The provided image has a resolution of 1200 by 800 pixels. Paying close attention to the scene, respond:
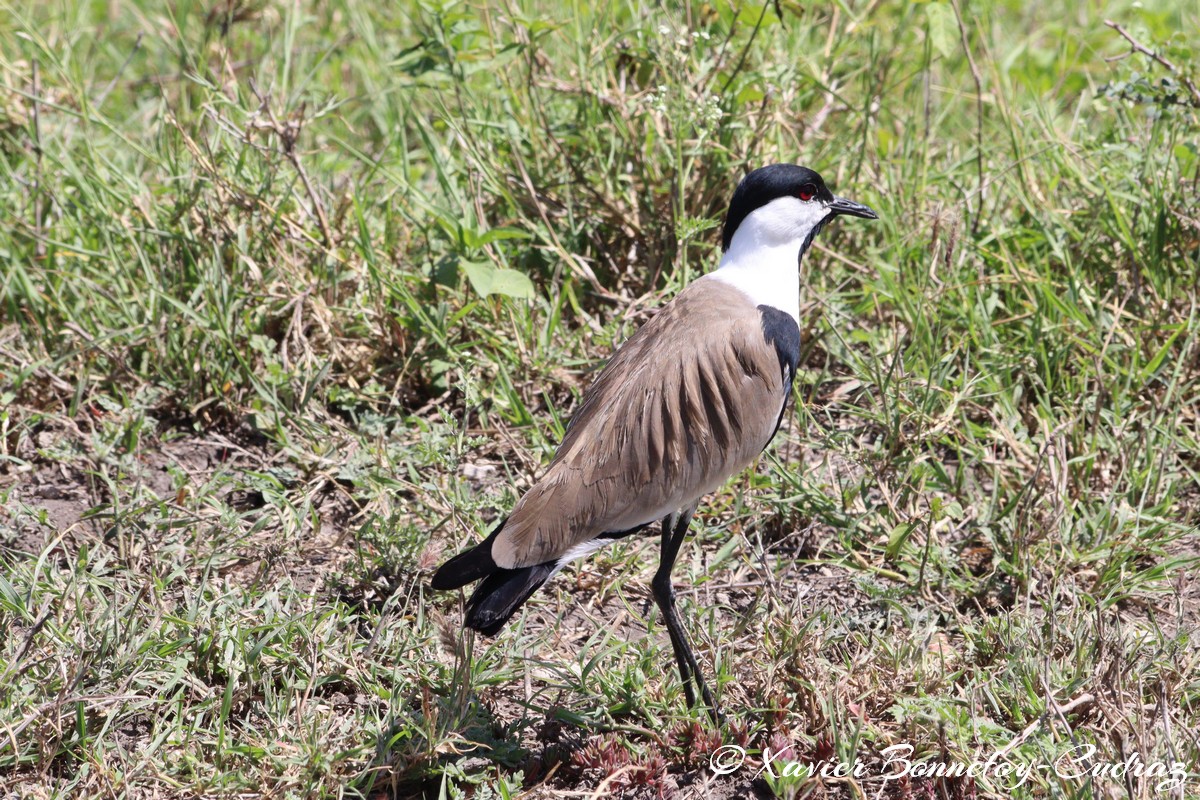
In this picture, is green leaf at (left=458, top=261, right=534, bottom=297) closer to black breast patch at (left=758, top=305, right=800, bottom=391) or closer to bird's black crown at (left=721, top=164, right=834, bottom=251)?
bird's black crown at (left=721, top=164, right=834, bottom=251)

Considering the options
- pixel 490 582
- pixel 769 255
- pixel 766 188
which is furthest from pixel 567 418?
pixel 490 582

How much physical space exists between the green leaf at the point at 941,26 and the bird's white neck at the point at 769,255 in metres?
0.99

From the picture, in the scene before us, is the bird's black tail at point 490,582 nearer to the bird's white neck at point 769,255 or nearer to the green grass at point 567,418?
the green grass at point 567,418

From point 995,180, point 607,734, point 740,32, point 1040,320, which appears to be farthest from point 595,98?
point 607,734

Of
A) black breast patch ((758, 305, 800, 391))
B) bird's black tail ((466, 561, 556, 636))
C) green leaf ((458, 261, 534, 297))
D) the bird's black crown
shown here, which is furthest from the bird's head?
bird's black tail ((466, 561, 556, 636))

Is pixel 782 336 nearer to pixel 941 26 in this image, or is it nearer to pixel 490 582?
pixel 490 582

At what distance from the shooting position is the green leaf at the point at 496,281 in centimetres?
408

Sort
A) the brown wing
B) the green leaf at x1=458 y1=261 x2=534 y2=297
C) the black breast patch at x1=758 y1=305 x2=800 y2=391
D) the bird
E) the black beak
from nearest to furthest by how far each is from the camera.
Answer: the bird
the brown wing
the black breast patch at x1=758 y1=305 x2=800 y2=391
the black beak
the green leaf at x1=458 y1=261 x2=534 y2=297

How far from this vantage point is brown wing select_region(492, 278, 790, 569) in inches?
121

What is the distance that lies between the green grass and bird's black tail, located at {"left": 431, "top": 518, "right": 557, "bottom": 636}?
10 cm

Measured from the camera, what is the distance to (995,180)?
177 inches

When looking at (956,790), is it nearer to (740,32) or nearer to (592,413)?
(592,413)

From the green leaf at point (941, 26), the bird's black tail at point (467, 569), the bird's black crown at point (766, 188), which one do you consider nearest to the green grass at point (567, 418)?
the green leaf at point (941, 26)

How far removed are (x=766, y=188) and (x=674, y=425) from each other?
0.79 metres
